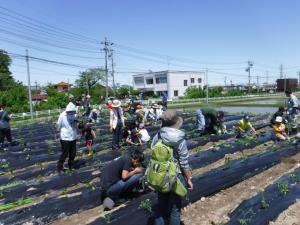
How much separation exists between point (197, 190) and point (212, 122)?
23.8 feet

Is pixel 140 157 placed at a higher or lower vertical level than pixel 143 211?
higher

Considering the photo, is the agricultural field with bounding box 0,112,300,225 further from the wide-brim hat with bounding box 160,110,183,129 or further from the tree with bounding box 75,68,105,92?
the tree with bounding box 75,68,105,92

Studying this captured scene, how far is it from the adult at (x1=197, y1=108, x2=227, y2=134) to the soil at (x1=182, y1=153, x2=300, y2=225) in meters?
5.36

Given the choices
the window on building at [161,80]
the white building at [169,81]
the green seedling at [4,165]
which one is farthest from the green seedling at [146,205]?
the window on building at [161,80]

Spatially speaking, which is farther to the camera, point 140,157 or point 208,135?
point 208,135

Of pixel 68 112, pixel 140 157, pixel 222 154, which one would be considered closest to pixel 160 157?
pixel 140 157

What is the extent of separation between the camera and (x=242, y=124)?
524 inches

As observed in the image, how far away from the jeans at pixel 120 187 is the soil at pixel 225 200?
1.09 m

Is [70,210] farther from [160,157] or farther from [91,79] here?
[91,79]

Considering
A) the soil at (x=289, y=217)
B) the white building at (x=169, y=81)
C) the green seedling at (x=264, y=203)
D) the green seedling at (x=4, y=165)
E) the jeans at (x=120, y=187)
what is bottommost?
the green seedling at (x=4, y=165)

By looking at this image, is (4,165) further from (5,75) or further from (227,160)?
(5,75)

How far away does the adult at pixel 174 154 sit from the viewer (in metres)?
4.39

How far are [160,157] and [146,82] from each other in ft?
257

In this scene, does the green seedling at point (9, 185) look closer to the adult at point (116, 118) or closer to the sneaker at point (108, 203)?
the sneaker at point (108, 203)
